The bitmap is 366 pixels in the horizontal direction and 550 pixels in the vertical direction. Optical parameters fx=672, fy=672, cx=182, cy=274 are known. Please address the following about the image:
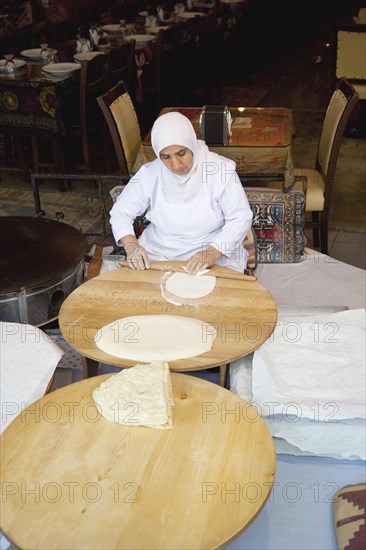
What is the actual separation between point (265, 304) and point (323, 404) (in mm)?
384

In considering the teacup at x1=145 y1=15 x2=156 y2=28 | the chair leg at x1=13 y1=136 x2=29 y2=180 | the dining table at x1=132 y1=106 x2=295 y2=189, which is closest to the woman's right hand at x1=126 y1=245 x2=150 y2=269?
the dining table at x1=132 y1=106 x2=295 y2=189

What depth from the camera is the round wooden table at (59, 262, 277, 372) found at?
1.99 meters

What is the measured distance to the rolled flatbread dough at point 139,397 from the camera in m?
1.71

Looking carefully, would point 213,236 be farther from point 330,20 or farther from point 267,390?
point 330,20

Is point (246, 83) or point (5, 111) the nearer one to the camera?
point (5, 111)

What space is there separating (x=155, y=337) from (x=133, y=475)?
0.56 meters

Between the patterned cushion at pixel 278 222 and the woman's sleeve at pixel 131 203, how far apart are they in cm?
57

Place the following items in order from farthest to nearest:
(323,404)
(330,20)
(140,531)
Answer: (330,20) < (323,404) < (140,531)

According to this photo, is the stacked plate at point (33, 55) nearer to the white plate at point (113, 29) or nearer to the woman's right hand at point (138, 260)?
the white plate at point (113, 29)

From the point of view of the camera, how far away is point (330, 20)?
11211mm

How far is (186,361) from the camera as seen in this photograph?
1954 millimetres

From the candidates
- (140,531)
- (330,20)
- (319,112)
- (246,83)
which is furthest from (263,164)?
(330,20)

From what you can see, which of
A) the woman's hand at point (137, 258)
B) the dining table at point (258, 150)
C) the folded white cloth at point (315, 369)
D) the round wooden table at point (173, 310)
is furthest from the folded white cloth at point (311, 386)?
the dining table at point (258, 150)

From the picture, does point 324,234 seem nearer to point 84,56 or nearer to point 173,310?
point 173,310
